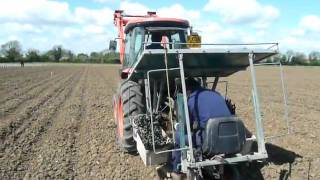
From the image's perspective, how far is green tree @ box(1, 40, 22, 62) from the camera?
99.3 m

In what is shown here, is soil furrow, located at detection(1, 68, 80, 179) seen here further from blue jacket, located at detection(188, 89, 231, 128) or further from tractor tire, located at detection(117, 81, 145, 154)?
blue jacket, located at detection(188, 89, 231, 128)

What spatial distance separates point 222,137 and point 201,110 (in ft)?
1.52

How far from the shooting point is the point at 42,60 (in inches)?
4048

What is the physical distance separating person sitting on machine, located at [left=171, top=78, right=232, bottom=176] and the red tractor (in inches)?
4.1

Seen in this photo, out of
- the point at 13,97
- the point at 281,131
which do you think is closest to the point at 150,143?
the point at 281,131

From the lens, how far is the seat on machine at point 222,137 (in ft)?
17.8

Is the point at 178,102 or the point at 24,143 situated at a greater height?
the point at 178,102

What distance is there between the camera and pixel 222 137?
A: 5.46 meters

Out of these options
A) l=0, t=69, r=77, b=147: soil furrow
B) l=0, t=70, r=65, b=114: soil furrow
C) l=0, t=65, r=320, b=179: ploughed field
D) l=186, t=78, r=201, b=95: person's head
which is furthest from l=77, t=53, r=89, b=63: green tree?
l=186, t=78, r=201, b=95: person's head

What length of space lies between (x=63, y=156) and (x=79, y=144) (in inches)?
35.6

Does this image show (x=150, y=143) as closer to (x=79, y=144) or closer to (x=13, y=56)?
(x=79, y=144)

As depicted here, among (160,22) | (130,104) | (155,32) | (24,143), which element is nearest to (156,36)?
(155,32)

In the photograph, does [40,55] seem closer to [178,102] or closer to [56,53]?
[56,53]

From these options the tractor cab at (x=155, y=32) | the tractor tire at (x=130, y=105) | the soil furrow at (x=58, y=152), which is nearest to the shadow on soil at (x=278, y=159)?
the tractor tire at (x=130, y=105)
